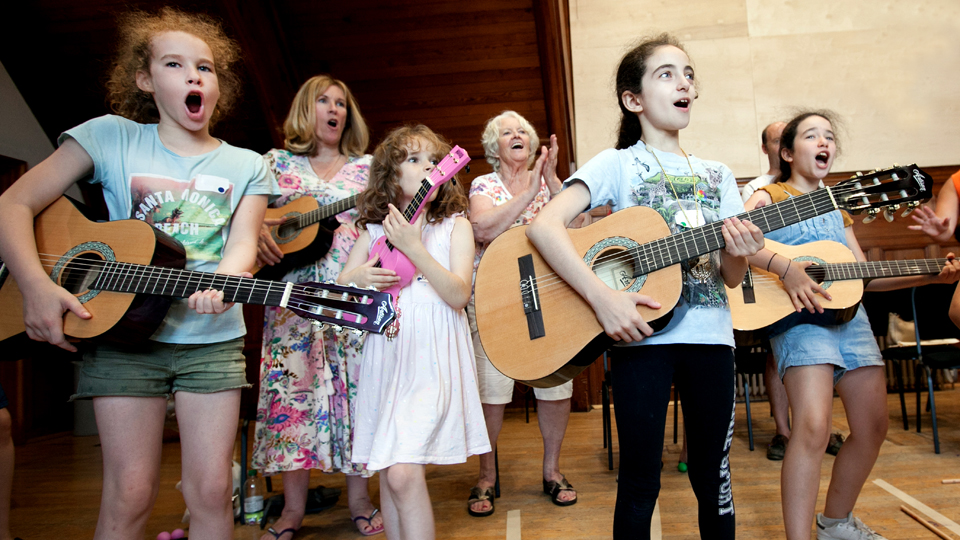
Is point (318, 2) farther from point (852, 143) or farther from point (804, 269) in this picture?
point (852, 143)

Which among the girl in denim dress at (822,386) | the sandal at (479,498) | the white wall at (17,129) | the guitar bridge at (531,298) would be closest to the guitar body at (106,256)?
the guitar bridge at (531,298)

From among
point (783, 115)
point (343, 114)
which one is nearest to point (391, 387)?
point (343, 114)

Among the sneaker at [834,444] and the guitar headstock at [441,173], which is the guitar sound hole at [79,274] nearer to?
the guitar headstock at [441,173]

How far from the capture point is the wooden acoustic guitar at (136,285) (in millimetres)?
1482

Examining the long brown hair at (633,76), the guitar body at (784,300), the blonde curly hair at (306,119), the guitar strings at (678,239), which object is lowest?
the guitar body at (784,300)

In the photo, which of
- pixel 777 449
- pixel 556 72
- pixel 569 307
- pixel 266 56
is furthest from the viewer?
pixel 556 72

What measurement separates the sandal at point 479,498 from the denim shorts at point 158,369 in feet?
4.24

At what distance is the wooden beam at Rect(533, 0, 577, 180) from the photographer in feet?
14.1

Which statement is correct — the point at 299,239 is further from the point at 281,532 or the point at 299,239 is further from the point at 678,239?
the point at 678,239

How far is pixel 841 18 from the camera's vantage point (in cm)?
550

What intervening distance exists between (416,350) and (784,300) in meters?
1.26

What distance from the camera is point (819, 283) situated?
2029mm

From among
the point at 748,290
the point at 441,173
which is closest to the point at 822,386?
the point at 748,290

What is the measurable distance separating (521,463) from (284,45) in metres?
3.47
